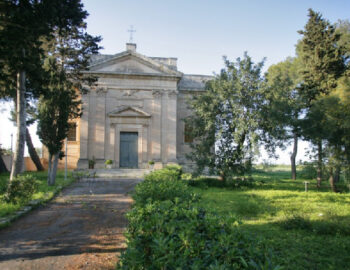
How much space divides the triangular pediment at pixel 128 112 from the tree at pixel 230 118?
31.8ft

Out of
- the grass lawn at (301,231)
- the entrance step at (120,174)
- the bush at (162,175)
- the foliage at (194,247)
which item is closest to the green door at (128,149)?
the entrance step at (120,174)

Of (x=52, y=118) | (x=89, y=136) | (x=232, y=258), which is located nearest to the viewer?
(x=232, y=258)

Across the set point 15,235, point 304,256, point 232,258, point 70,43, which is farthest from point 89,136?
point 232,258

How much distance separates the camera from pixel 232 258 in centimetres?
198

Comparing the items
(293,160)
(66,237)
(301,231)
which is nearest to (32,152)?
(66,237)

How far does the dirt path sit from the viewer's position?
445 centimetres

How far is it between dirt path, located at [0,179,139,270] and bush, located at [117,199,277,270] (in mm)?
2141

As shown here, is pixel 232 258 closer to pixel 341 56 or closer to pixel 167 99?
pixel 341 56

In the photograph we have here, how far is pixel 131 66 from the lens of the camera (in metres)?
23.7

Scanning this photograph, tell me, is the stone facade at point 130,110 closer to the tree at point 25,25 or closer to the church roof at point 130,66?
the church roof at point 130,66

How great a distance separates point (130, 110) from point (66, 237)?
60.3 ft

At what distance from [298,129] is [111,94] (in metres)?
15.2

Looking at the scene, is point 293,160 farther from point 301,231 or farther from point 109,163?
point 301,231

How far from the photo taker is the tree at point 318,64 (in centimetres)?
1478
